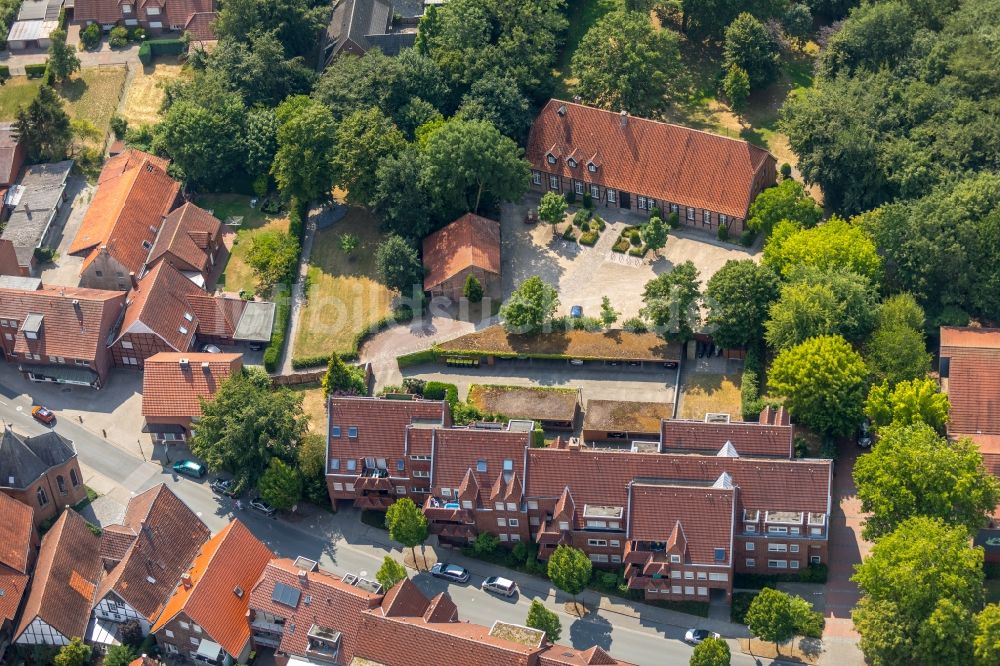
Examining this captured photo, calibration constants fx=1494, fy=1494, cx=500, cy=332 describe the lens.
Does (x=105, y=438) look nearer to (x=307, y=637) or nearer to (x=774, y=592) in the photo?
(x=307, y=637)

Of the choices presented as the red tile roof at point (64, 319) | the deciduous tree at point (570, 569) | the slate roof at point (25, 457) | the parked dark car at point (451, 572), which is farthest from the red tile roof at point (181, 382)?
the deciduous tree at point (570, 569)

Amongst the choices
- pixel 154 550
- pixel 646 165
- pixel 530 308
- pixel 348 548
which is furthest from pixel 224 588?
pixel 646 165

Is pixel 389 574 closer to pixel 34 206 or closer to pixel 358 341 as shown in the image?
pixel 358 341

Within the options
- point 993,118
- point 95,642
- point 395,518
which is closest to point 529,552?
point 395,518

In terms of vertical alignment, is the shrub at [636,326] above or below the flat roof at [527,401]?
above

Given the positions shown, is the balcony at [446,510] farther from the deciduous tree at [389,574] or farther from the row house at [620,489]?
the deciduous tree at [389,574]

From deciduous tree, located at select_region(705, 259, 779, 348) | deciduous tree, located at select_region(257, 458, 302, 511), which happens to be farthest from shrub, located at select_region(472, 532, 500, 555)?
deciduous tree, located at select_region(705, 259, 779, 348)
